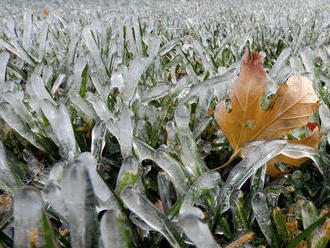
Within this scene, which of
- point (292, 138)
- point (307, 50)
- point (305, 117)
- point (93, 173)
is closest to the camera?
point (93, 173)

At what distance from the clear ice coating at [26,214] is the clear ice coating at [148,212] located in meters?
0.14

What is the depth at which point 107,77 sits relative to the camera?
1466 millimetres

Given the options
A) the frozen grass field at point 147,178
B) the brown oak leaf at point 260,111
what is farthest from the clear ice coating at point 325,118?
the brown oak leaf at point 260,111

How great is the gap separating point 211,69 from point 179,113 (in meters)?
0.74

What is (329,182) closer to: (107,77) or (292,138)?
(292,138)

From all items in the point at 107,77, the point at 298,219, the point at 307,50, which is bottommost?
the point at 298,219

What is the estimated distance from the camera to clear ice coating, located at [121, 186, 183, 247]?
1.77 feet

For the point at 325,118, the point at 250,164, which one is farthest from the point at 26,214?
the point at 325,118

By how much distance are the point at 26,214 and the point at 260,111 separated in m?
0.64

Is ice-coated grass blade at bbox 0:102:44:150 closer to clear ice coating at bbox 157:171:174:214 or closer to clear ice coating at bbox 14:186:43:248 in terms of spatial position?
clear ice coating at bbox 157:171:174:214

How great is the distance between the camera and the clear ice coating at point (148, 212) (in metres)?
0.54

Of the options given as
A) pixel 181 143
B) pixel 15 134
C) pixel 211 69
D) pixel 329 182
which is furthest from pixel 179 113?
pixel 211 69

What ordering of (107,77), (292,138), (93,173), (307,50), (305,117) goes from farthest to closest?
(107,77) < (307,50) < (292,138) < (305,117) < (93,173)

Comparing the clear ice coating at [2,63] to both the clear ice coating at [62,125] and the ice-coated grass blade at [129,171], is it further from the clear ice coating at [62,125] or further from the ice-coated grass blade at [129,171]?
the ice-coated grass blade at [129,171]
